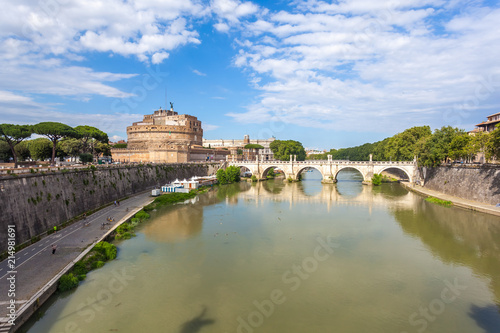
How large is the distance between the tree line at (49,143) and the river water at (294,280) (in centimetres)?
1586

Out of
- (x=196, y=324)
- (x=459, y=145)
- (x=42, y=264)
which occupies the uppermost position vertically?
(x=459, y=145)

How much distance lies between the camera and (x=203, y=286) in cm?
1251

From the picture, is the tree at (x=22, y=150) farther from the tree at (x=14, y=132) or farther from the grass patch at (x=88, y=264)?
the grass patch at (x=88, y=264)

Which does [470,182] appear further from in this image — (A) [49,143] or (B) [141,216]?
(A) [49,143]

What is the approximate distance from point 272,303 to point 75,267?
28.5 feet

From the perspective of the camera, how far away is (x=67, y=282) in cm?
1152

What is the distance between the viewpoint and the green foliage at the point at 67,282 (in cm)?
1137

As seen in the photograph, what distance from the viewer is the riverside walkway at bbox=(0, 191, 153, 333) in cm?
949

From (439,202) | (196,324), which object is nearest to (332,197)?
(439,202)

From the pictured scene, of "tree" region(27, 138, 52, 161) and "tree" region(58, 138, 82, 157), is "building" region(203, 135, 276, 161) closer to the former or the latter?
"tree" region(58, 138, 82, 157)

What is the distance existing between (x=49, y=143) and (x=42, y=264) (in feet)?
110

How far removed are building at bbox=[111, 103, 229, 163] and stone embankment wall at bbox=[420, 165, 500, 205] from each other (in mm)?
41743

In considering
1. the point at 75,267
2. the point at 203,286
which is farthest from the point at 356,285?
the point at 75,267

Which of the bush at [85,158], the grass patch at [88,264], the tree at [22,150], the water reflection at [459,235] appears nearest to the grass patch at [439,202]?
the water reflection at [459,235]
